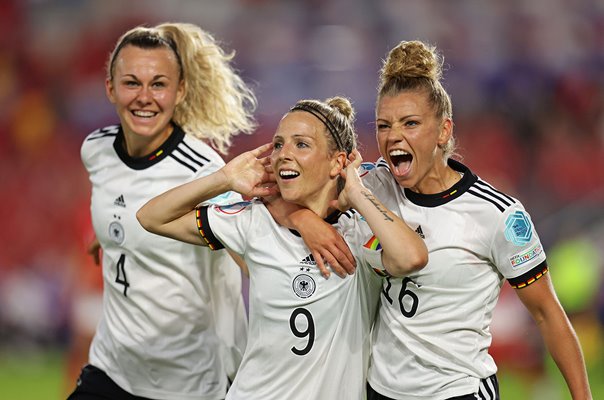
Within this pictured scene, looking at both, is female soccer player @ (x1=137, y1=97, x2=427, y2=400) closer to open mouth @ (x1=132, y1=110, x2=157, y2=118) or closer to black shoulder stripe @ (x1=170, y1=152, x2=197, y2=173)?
black shoulder stripe @ (x1=170, y1=152, x2=197, y2=173)

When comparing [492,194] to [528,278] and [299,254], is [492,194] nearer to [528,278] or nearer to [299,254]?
[528,278]

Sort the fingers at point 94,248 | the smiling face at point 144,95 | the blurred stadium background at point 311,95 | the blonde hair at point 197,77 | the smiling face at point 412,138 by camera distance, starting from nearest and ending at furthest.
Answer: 1. the smiling face at point 412,138
2. the smiling face at point 144,95
3. the blonde hair at point 197,77
4. the fingers at point 94,248
5. the blurred stadium background at point 311,95

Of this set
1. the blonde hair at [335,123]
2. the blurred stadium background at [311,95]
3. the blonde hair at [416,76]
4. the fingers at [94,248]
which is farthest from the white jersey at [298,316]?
the blurred stadium background at [311,95]

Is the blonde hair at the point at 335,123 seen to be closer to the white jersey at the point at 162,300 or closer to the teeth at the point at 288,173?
the teeth at the point at 288,173

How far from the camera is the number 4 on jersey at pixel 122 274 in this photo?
437 cm

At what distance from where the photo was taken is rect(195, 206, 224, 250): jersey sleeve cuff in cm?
384

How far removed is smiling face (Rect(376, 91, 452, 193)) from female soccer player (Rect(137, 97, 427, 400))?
0.15 meters

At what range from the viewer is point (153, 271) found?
4.36 m

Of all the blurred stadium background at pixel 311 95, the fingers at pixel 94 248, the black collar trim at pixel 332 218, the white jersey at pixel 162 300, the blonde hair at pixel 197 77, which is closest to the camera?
the black collar trim at pixel 332 218

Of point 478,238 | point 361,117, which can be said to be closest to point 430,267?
point 478,238

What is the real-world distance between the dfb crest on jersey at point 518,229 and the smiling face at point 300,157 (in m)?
0.70

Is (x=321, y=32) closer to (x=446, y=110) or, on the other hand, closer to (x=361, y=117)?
(x=361, y=117)

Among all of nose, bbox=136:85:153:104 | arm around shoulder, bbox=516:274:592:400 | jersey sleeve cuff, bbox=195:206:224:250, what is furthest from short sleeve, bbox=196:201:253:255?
arm around shoulder, bbox=516:274:592:400

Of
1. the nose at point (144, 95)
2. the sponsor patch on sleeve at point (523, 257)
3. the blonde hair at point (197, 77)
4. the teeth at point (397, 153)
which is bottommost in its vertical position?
the sponsor patch on sleeve at point (523, 257)
